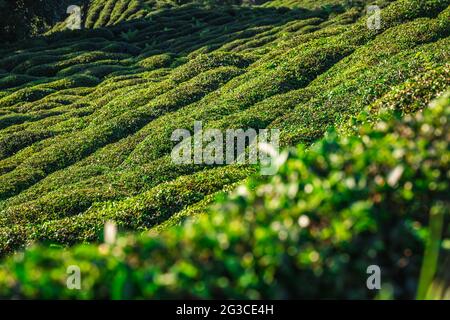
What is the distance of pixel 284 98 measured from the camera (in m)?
32.8

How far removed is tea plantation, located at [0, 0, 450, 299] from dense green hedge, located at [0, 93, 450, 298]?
0.7 inches

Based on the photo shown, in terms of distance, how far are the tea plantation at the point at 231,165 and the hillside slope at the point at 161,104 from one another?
121mm

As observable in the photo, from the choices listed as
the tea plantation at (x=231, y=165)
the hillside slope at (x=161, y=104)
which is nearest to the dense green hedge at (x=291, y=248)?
the tea plantation at (x=231, y=165)

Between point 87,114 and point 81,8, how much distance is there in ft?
271

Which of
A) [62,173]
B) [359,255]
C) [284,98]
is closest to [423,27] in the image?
[284,98]

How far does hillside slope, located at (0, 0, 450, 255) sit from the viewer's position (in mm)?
21438

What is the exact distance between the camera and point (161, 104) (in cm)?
3909

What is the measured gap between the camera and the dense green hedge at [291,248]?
552cm

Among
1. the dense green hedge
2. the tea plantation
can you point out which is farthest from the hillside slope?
the dense green hedge

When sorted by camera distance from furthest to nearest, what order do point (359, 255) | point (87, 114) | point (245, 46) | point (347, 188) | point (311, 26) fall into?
point (311, 26) < point (245, 46) < point (87, 114) < point (347, 188) < point (359, 255)

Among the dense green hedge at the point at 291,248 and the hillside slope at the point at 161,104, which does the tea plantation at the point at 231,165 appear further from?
the hillside slope at the point at 161,104

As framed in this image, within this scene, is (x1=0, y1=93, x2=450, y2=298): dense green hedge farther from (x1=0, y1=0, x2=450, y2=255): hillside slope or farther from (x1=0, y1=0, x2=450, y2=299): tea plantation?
(x1=0, y1=0, x2=450, y2=255): hillside slope
